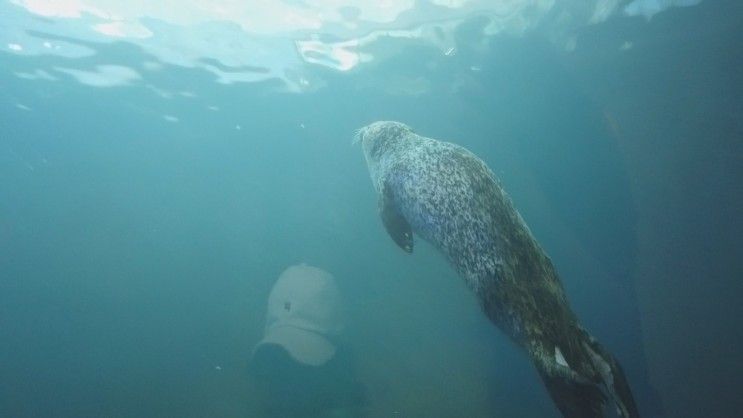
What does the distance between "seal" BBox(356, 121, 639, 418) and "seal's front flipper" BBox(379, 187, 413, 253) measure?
0.11ft

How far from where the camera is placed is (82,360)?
21125mm

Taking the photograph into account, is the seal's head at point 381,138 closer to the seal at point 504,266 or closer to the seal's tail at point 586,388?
the seal at point 504,266

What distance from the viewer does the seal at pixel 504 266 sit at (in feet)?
11.4

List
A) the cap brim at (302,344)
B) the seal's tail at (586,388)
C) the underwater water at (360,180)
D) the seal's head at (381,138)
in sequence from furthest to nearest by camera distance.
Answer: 1. the cap brim at (302,344)
2. the underwater water at (360,180)
3. the seal's head at (381,138)
4. the seal's tail at (586,388)

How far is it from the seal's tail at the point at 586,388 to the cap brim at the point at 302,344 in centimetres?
1253

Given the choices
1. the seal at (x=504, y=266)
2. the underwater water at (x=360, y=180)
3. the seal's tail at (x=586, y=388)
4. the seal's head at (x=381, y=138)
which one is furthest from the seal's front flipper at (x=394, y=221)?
the underwater water at (x=360, y=180)

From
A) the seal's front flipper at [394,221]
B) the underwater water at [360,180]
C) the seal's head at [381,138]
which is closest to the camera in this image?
the seal's front flipper at [394,221]

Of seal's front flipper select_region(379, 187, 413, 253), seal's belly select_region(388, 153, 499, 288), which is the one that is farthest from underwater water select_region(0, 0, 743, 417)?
seal's belly select_region(388, 153, 499, 288)

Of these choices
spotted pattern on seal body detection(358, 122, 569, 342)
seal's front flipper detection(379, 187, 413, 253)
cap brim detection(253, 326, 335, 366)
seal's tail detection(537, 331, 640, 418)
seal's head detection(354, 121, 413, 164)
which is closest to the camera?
seal's tail detection(537, 331, 640, 418)

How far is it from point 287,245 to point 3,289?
1915 cm

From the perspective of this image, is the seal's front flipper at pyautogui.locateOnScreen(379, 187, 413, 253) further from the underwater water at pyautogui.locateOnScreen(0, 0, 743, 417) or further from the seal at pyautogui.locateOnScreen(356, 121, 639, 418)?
the underwater water at pyautogui.locateOnScreen(0, 0, 743, 417)

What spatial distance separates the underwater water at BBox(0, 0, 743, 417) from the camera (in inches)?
489

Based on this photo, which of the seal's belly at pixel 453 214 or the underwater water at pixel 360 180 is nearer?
the seal's belly at pixel 453 214

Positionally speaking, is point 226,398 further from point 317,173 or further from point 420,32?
point 420,32
